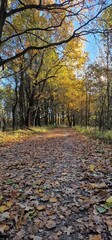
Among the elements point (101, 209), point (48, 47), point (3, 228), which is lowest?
point (3, 228)

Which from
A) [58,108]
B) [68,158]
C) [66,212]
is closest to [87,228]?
[66,212]

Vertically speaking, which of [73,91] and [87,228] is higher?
[73,91]

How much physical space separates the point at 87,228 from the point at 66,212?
525 millimetres

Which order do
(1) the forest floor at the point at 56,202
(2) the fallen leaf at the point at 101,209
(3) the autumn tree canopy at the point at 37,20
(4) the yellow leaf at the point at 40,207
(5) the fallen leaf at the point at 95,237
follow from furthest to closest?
(3) the autumn tree canopy at the point at 37,20
(4) the yellow leaf at the point at 40,207
(2) the fallen leaf at the point at 101,209
(1) the forest floor at the point at 56,202
(5) the fallen leaf at the point at 95,237

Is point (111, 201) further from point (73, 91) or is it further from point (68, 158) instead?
point (73, 91)

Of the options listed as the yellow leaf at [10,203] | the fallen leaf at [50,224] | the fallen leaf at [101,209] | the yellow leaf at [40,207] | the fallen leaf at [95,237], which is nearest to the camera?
the fallen leaf at [95,237]

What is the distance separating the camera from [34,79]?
69.7 ft

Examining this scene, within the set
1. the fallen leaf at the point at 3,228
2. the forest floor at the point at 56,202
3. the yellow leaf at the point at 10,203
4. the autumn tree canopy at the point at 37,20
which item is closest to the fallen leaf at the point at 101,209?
the forest floor at the point at 56,202

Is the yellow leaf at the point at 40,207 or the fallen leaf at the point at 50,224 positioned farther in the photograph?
the yellow leaf at the point at 40,207

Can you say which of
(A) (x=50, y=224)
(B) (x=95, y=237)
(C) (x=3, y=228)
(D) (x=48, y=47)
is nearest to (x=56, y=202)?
(A) (x=50, y=224)

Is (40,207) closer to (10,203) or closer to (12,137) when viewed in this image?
(10,203)

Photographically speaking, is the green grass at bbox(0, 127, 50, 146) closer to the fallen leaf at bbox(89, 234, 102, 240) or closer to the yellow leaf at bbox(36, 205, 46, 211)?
the yellow leaf at bbox(36, 205, 46, 211)

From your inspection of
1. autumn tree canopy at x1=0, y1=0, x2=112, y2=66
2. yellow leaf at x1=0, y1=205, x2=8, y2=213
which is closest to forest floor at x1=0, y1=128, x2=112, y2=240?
yellow leaf at x1=0, y1=205, x2=8, y2=213

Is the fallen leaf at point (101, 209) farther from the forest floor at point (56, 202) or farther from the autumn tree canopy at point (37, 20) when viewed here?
the autumn tree canopy at point (37, 20)
